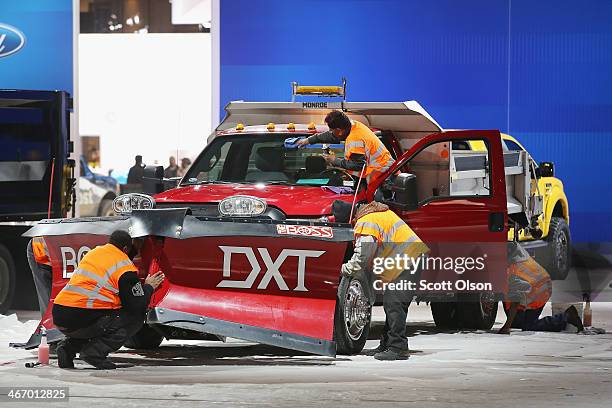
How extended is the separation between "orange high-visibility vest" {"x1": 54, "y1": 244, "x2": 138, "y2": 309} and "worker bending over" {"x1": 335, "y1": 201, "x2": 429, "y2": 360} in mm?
2000

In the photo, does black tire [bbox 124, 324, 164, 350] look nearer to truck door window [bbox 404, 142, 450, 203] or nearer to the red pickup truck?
the red pickup truck

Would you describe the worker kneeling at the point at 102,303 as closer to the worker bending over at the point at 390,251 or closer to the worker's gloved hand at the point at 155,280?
the worker's gloved hand at the point at 155,280

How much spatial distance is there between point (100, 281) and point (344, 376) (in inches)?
80.0

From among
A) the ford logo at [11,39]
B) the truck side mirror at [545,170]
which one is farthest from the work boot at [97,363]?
the ford logo at [11,39]

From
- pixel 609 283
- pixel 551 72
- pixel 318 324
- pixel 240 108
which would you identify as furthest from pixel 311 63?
pixel 318 324

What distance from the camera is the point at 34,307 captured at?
16.5m

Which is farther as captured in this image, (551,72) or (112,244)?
(551,72)

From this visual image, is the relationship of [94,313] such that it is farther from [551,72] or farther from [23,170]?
[551,72]

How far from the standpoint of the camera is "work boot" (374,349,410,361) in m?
11.6

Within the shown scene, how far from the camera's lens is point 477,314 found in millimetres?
14328

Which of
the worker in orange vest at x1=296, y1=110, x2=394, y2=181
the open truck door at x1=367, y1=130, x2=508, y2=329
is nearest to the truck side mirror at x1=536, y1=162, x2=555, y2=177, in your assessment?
the open truck door at x1=367, y1=130, x2=508, y2=329

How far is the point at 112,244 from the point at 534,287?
493 cm

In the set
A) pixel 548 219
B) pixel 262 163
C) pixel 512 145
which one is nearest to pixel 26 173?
pixel 262 163

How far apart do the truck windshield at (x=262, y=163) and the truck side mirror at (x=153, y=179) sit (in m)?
0.30
